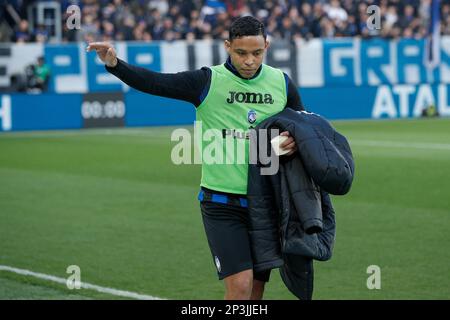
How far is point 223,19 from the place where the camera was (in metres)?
32.6

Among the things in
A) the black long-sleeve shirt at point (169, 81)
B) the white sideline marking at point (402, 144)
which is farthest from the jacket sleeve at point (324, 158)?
the white sideline marking at point (402, 144)

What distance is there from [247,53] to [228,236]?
118 centimetres

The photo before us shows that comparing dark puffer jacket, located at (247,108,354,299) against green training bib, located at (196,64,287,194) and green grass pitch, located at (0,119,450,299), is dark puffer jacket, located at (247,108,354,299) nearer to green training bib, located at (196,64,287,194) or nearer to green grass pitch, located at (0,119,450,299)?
green training bib, located at (196,64,287,194)

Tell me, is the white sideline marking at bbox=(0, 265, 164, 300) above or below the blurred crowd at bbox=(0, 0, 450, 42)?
below

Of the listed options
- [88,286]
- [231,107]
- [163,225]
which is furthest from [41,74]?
[231,107]

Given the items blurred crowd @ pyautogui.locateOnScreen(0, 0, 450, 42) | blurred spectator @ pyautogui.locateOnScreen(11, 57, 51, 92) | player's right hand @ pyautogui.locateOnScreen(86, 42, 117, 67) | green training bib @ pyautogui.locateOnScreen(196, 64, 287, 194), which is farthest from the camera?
blurred crowd @ pyautogui.locateOnScreen(0, 0, 450, 42)

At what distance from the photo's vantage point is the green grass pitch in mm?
9602

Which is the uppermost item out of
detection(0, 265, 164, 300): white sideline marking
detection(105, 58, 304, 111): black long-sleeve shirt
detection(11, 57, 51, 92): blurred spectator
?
detection(105, 58, 304, 111): black long-sleeve shirt

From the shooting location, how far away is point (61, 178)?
17.6 metres

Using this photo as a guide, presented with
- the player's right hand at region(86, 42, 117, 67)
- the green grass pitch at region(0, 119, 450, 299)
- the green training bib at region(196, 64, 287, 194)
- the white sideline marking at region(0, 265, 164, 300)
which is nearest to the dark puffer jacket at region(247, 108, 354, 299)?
the green training bib at region(196, 64, 287, 194)

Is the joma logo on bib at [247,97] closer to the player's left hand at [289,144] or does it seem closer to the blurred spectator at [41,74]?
the player's left hand at [289,144]
